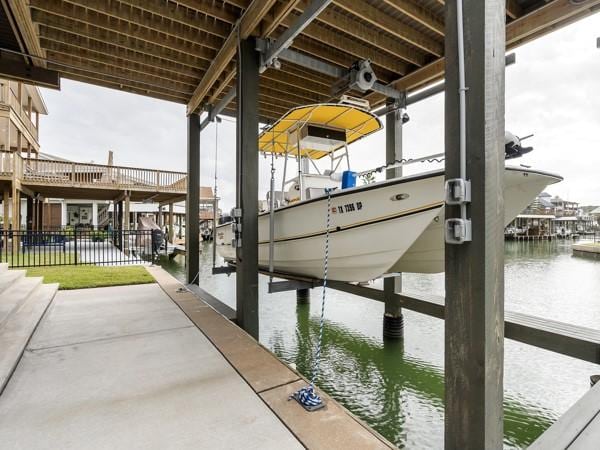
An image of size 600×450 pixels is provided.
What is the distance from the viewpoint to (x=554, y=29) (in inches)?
129

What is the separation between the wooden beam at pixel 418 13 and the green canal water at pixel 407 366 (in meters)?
3.86

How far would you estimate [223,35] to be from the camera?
365cm

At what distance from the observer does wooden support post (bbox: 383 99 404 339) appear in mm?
4371

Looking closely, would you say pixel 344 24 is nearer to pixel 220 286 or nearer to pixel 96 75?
pixel 96 75

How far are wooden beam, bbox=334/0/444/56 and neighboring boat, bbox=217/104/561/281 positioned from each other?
884 millimetres

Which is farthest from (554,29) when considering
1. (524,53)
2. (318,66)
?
(318,66)

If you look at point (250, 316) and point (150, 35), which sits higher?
point (150, 35)

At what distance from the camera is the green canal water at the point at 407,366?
2.70m

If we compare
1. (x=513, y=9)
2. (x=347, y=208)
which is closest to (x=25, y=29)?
(x=347, y=208)

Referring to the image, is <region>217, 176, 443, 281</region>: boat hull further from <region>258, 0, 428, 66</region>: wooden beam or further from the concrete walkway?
<region>258, 0, 428, 66</region>: wooden beam

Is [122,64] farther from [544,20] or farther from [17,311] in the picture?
[544,20]

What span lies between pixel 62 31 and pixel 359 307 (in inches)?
246

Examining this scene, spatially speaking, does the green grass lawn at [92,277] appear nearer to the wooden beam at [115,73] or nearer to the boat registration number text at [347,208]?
the wooden beam at [115,73]

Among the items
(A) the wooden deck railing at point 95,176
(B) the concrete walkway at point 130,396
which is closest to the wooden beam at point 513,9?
(B) the concrete walkway at point 130,396
